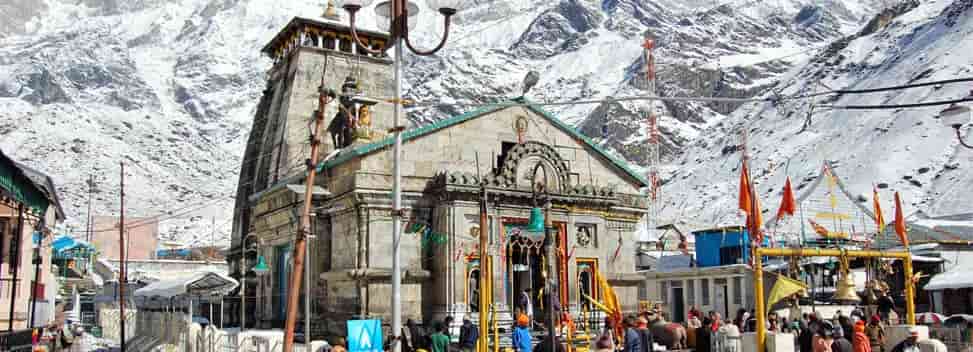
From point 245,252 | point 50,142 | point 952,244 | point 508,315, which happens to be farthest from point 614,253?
point 50,142

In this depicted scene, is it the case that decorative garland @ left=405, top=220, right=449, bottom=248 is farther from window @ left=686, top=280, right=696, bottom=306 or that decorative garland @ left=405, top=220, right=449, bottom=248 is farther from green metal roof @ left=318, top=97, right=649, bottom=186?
window @ left=686, top=280, right=696, bottom=306

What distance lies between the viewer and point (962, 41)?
4995 inches

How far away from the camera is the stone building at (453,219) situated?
27.1 m

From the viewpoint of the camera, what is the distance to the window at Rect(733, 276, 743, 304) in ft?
141

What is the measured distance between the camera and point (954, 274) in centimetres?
3634

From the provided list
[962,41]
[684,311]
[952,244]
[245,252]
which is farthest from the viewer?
[962,41]

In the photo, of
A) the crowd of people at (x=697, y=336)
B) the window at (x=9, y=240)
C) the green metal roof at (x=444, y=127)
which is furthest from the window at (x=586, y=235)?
the window at (x=9, y=240)

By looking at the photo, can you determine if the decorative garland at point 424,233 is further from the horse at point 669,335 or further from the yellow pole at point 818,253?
the yellow pole at point 818,253

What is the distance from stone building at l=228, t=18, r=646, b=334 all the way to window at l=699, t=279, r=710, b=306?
15.5 metres

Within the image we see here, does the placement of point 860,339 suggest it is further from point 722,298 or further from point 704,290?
point 704,290

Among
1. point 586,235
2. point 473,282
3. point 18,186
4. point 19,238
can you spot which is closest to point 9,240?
point 19,238

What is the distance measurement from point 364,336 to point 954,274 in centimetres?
2900

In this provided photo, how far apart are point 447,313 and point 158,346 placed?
37.8ft

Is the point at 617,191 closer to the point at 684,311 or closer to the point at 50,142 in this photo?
the point at 684,311
